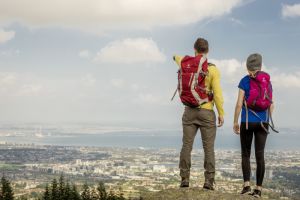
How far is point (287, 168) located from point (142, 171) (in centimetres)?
4745

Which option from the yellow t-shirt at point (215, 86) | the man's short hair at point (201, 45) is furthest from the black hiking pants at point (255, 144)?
the man's short hair at point (201, 45)

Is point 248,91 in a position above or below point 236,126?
above

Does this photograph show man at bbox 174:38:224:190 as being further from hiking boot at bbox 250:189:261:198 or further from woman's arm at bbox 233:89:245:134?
hiking boot at bbox 250:189:261:198

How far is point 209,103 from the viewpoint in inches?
365

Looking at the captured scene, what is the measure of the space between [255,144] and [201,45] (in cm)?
237

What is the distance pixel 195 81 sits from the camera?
9.17m

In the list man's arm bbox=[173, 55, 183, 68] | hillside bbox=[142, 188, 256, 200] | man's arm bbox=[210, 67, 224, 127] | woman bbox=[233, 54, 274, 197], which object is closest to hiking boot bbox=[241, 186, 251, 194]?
woman bbox=[233, 54, 274, 197]

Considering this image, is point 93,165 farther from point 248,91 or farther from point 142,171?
point 248,91

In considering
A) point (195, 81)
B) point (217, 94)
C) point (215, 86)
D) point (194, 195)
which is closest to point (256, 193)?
point (194, 195)

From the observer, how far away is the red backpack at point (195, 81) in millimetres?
9156

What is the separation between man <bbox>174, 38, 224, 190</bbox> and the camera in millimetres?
9195

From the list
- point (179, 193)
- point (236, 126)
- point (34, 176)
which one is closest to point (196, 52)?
point (236, 126)

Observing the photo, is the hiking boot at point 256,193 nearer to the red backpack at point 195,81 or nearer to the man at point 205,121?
the man at point 205,121

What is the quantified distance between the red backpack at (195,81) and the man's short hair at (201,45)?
0.13m
